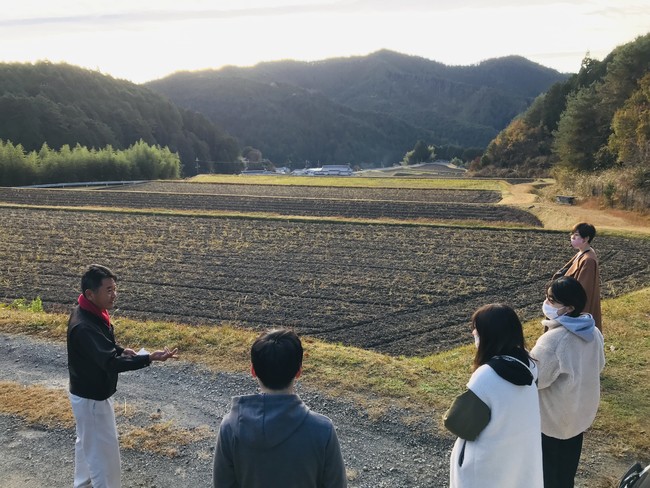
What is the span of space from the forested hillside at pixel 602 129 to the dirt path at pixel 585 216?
1.03m

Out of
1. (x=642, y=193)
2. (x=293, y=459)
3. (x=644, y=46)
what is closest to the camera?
(x=293, y=459)

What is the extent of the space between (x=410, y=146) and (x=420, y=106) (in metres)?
54.3

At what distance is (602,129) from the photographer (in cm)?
3247

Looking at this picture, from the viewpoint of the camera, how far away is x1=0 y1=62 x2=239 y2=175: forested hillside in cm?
6763

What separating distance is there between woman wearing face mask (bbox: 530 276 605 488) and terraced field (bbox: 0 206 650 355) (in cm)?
540

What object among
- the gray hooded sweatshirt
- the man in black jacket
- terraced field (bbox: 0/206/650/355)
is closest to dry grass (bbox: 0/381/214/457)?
the man in black jacket

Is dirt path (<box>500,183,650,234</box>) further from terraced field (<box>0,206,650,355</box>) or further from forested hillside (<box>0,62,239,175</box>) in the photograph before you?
forested hillside (<box>0,62,239,175</box>)

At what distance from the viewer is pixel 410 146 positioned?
148 metres

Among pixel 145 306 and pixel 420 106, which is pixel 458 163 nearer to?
pixel 145 306

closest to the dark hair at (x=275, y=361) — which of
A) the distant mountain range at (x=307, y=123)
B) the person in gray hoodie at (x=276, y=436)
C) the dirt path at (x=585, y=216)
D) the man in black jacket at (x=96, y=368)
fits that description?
the person in gray hoodie at (x=276, y=436)

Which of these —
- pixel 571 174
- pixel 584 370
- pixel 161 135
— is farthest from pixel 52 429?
pixel 161 135

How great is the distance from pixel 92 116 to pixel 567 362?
89768 millimetres

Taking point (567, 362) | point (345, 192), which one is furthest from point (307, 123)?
point (567, 362)

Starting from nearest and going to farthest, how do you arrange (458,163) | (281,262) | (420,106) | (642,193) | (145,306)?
1. (145,306)
2. (281,262)
3. (642,193)
4. (458,163)
5. (420,106)
